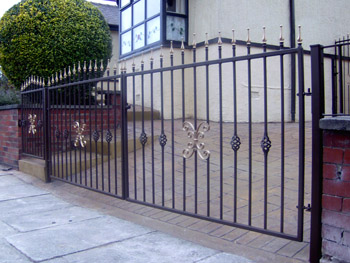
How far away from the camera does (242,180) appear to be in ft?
14.8

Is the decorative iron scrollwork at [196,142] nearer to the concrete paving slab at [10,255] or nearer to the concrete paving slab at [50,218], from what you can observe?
the concrete paving slab at [50,218]

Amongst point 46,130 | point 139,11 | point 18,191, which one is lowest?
point 18,191

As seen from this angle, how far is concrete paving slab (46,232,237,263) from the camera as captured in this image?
282cm

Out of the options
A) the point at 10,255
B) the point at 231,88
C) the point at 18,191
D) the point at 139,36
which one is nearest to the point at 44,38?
the point at 18,191

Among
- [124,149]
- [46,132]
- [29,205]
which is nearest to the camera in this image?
[124,149]

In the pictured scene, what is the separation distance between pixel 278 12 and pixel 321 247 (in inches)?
318

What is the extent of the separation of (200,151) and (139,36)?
8.21 metres

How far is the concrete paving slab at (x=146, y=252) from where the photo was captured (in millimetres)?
2818

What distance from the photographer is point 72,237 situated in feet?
11.0

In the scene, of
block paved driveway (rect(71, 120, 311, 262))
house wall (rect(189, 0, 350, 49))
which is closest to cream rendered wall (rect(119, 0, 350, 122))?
house wall (rect(189, 0, 350, 49))

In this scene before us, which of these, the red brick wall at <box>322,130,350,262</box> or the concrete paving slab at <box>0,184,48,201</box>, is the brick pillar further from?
the concrete paving slab at <box>0,184,48,201</box>

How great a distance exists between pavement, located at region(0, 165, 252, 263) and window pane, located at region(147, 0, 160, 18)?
6.81m

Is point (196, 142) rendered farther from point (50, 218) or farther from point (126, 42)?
point (126, 42)

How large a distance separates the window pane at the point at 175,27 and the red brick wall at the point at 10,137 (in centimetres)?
462
